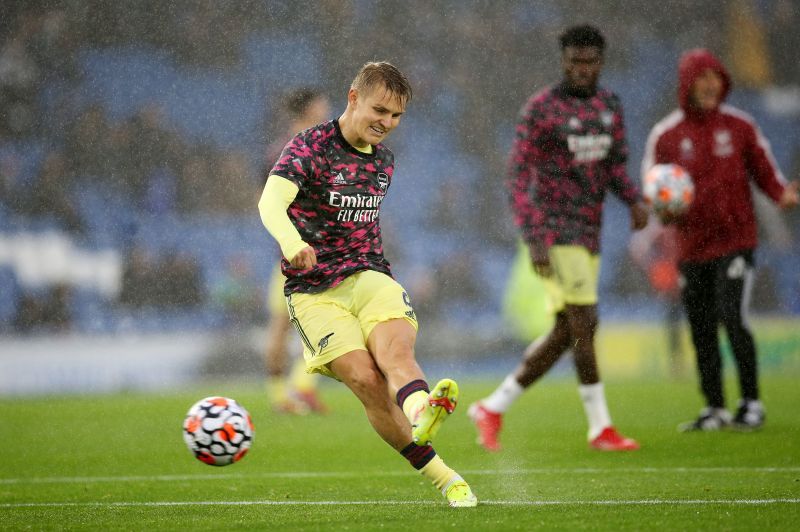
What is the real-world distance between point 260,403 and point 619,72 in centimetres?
1020

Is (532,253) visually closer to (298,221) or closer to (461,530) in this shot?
(298,221)

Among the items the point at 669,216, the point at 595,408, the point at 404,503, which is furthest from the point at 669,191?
the point at 404,503

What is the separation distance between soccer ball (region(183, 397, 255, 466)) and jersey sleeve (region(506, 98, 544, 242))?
258cm

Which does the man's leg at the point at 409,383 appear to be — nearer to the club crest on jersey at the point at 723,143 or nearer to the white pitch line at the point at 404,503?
the white pitch line at the point at 404,503

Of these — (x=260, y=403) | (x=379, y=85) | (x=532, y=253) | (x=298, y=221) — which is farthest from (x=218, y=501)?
(x=260, y=403)

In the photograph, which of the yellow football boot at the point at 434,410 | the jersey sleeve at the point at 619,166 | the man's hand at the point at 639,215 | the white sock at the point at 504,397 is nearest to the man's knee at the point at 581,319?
the white sock at the point at 504,397

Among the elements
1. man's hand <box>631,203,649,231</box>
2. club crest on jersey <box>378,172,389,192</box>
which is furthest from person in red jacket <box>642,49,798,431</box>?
club crest on jersey <box>378,172,389,192</box>

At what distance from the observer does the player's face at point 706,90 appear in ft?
27.0

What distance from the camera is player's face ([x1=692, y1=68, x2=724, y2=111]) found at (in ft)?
27.0

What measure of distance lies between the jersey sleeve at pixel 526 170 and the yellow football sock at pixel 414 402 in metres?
2.92

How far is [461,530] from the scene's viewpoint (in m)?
4.15

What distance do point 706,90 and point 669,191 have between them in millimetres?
872

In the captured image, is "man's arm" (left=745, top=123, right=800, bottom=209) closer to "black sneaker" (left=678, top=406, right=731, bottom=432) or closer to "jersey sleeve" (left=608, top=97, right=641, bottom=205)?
"jersey sleeve" (left=608, top=97, right=641, bottom=205)

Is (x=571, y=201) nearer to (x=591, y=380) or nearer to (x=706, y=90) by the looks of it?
(x=591, y=380)
